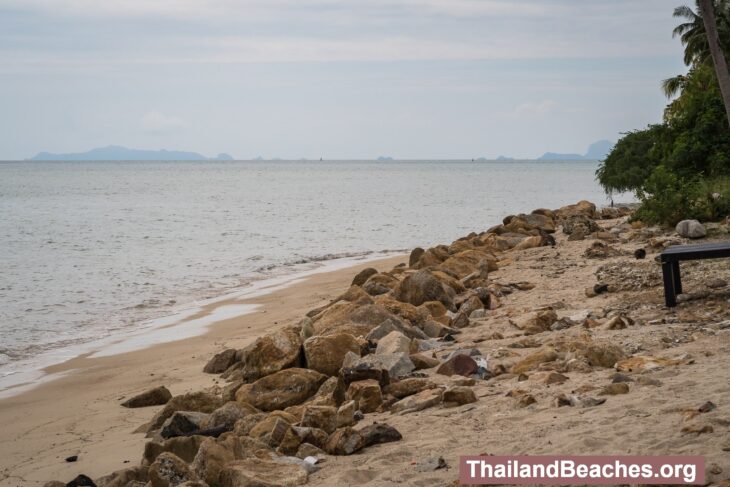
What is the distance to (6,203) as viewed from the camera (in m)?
63.0

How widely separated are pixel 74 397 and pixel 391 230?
27710 mm

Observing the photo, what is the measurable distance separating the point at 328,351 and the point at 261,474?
113 inches

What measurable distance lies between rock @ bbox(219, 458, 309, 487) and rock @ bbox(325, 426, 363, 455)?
0.39 metres

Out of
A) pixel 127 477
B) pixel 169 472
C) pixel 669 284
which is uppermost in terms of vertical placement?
pixel 669 284

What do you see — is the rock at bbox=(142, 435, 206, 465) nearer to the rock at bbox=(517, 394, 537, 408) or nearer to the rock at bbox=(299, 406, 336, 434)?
the rock at bbox=(299, 406, 336, 434)

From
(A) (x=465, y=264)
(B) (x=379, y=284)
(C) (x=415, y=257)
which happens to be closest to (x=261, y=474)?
(B) (x=379, y=284)

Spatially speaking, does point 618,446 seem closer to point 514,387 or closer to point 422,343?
point 514,387

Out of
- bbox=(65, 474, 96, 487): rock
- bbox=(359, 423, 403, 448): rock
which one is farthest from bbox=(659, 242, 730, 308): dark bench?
bbox=(65, 474, 96, 487): rock

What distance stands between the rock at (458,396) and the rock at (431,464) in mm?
1250

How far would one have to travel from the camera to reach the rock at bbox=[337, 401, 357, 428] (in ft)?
20.5

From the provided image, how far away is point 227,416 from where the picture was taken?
685 cm

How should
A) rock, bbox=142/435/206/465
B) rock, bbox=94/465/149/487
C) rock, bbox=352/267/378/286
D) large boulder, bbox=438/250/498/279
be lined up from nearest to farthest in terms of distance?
rock, bbox=94/465/149/487, rock, bbox=142/435/206/465, large boulder, bbox=438/250/498/279, rock, bbox=352/267/378/286

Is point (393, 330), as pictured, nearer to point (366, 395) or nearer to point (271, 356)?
point (271, 356)

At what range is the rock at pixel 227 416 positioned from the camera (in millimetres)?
6805
